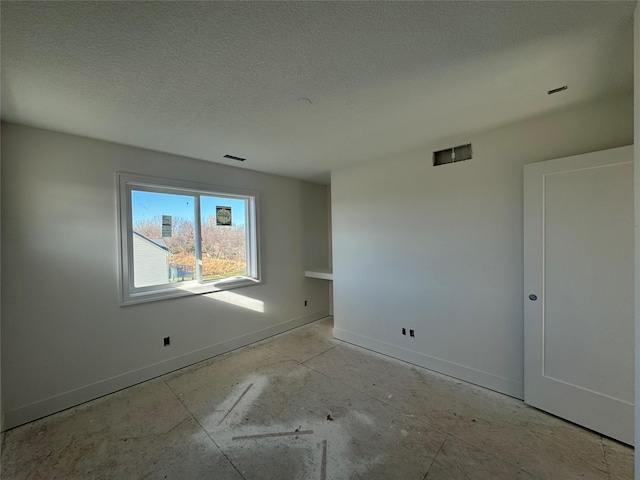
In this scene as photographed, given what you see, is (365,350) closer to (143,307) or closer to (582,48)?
(143,307)

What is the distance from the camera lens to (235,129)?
231 cm

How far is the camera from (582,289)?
192cm

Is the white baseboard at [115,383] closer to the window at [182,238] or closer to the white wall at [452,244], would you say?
the window at [182,238]

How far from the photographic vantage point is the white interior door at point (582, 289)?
1771 millimetres

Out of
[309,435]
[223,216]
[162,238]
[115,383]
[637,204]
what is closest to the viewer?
[637,204]

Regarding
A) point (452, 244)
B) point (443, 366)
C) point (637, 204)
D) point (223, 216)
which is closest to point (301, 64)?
point (637, 204)

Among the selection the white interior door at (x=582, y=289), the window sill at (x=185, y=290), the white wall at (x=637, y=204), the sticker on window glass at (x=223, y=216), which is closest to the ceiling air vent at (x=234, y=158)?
the sticker on window glass at (x=223, y=216)

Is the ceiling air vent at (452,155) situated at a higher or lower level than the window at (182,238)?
higher

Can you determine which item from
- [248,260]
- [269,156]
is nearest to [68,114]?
[269,156]

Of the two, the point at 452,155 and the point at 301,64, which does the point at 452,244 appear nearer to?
the point at 452,155

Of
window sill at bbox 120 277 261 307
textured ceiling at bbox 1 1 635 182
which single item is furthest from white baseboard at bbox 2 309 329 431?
textured ceiling at bbox 1 1 635 182

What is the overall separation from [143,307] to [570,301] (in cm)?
388

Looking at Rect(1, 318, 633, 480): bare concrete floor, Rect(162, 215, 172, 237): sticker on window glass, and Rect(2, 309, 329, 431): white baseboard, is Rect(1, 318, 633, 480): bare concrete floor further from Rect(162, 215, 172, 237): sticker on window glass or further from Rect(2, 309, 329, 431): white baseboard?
Rect(162, 215, 172, 237): sticker on window glass

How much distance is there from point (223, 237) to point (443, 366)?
3.09 metres
